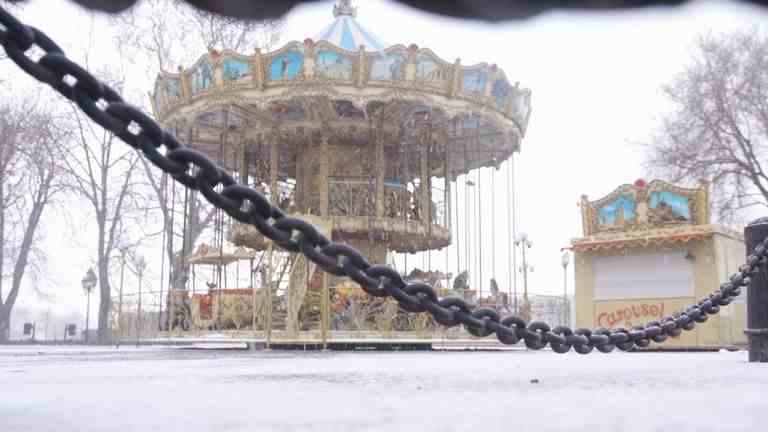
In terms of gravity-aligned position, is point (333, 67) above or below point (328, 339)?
above

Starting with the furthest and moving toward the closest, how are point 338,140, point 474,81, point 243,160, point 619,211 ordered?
point 243,160 → point 338,140 → point 619,211 → point 474,81

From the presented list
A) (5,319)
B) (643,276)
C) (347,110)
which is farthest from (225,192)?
(5,319)

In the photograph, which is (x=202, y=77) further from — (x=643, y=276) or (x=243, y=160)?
(x=643, y=276)

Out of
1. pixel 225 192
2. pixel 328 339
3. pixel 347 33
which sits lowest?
pixel 328 339

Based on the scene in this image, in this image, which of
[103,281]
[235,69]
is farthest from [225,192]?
[103,281]

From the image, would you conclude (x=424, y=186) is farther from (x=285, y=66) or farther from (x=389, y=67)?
(x=285, y=66)

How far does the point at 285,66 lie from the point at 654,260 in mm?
8680

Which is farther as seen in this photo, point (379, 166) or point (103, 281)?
point (103, 281)

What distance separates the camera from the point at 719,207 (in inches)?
974

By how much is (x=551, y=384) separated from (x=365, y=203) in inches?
504

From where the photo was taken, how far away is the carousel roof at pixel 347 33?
18.6 meters

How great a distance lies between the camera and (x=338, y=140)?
58.1 ft

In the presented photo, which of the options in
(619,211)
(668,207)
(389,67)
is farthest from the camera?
(619,211)

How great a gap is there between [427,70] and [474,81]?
1132 mm
